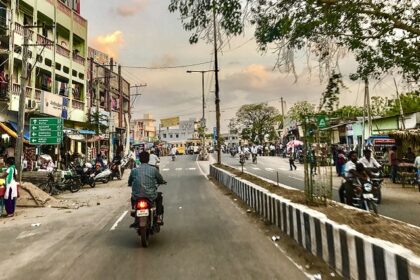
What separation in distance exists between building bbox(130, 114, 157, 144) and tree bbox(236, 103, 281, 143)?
77.3 feet

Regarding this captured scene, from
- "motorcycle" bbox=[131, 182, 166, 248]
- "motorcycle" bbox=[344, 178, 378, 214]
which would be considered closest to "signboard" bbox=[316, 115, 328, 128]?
"motorcycle" bbox=[344, 178, 378, 214]

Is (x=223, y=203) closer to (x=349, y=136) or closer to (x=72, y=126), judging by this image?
(x=72, y=126)

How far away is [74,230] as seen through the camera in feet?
32.7

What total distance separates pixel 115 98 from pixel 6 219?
143ft

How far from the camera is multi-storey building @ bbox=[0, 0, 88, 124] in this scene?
2405cm

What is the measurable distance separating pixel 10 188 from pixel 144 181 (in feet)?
19.1

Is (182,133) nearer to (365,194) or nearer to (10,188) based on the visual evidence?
(10,188)

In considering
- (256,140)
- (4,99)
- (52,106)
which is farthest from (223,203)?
(256,140)

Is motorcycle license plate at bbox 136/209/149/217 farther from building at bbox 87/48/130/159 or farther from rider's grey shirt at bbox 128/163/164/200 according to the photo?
building at bbox 87/48/130/159

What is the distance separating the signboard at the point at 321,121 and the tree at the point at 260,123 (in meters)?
85.7

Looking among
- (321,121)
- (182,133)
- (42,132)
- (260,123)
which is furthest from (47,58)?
(182,133)

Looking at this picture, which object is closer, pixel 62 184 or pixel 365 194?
pixel 365 194

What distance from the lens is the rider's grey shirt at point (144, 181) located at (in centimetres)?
828

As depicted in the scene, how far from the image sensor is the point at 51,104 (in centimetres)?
2941
